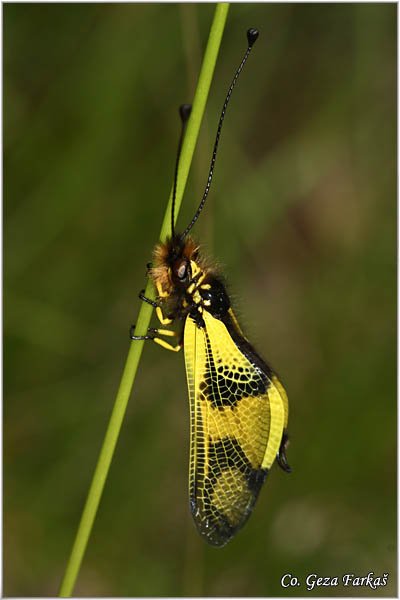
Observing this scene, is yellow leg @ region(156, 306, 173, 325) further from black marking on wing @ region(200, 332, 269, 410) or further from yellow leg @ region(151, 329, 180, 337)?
black marking on wing @ region(200, 332, 269, 410)

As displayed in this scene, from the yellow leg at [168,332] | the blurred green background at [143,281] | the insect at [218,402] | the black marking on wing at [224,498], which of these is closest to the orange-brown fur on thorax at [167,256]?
the insect at [218,402]

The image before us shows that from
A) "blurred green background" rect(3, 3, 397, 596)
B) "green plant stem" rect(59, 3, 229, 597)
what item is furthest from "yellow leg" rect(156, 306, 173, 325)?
"blurred green background" rect(3, 3, 397, 596)

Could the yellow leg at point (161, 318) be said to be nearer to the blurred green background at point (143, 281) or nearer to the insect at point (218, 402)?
the insect at point (218, 402)

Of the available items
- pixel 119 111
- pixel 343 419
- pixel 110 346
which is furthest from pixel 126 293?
pixel 343 419

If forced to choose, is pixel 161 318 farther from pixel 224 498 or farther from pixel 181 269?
pixel 224 498

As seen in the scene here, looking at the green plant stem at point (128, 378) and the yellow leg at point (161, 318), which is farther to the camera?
the yellow leg at point (161, 318)

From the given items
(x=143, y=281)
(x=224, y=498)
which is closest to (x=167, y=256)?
(x=224, y=498)
